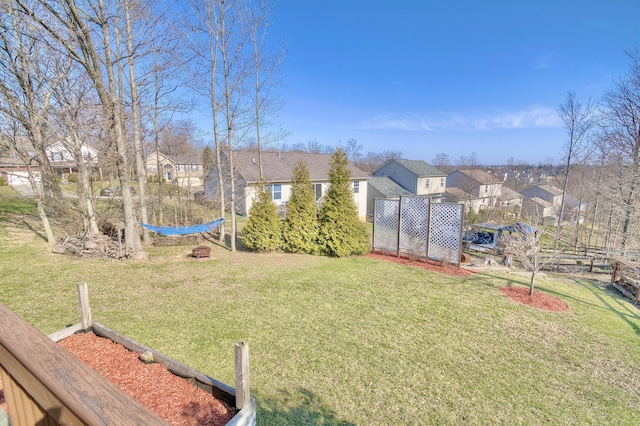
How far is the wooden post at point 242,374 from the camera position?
2.41 meters

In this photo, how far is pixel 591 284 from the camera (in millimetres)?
8906

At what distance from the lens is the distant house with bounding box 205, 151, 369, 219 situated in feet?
59.7

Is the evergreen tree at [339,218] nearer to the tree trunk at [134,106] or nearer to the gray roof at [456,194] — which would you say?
Answer: the tree trunk at [134,106]

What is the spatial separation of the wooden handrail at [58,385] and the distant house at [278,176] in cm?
1594

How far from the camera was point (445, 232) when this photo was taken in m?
9.07

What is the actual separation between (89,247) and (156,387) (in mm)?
6530

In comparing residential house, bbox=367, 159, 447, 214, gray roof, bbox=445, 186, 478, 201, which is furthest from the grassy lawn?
gray roof, bbox=445, 186, 478, 201

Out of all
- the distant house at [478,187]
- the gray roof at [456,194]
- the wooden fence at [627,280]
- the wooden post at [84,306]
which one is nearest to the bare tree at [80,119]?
the wooden post at [84,306]

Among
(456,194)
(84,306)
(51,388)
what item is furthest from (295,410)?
(456,194)

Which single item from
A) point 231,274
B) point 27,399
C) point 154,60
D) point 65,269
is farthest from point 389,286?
point 154,60

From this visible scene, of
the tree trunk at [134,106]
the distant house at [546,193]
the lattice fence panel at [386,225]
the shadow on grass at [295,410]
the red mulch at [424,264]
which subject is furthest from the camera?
the distant house at [546,193]

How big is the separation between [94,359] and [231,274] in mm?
3984

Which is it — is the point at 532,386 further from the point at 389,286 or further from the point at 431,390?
the point at 389,286

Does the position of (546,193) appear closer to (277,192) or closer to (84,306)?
(277,192)
